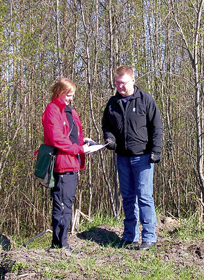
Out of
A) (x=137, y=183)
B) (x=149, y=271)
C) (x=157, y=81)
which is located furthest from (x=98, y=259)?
(x=157, y=81)

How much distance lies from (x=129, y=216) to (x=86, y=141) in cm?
95

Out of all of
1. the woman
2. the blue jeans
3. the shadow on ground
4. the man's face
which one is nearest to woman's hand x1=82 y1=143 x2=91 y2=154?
the woman

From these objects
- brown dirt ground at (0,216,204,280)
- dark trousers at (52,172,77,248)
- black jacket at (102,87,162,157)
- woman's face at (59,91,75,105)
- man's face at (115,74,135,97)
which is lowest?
brown dirt ground at (0,216,204,280)

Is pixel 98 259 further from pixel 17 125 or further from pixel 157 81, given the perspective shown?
pixel 157 81

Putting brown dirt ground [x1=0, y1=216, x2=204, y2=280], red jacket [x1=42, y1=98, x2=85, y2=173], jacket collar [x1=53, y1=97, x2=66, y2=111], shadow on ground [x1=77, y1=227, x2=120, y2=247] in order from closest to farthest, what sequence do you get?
brown dirt ground [x1=0, y1=216, x2=204, y2=280]
red jacket [x1=42, y1=98, x2=85, y2=173]
jacket collar [x1=53, y1=97, x2=66, y2=111]
shadow on ground [x1=77, y1=227, x2=120, y2=247]

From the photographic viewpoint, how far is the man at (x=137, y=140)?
11.8ft

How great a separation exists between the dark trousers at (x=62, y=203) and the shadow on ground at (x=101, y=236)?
0.60 meters

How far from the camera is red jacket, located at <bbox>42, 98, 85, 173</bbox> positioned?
3426 millimetres

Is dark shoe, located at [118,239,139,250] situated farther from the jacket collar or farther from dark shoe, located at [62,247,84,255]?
the jacket collar

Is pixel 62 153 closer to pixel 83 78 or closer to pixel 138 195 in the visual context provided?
pixel 138 195

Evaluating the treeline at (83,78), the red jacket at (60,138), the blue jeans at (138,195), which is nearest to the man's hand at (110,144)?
the blue jeans at (138,195)

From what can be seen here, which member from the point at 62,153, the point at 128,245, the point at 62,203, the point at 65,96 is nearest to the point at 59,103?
the point at 65,96

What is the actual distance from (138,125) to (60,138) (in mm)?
815

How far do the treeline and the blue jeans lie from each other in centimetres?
194
